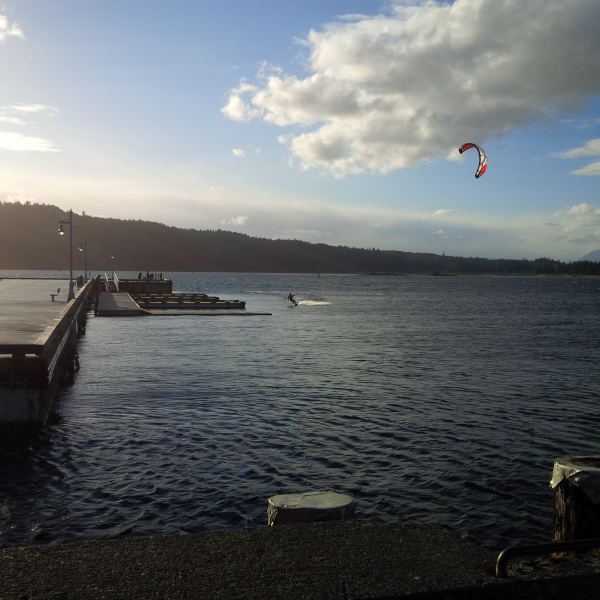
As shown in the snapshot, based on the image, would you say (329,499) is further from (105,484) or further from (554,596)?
(105,484)

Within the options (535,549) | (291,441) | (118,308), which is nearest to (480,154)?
(291,441)

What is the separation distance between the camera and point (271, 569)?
20.0 feet

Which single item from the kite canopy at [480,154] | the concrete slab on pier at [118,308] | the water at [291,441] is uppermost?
the kite canopy at [480,154]

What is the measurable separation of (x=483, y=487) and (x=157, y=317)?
3945 cm

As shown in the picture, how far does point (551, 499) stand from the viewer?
36.9 feet

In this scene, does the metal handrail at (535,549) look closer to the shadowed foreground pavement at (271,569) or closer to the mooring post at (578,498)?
the shadowed foreground pavement at (271,569)

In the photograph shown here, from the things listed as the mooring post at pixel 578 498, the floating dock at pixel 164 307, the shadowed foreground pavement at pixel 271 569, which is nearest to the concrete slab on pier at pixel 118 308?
the floating dock at pixel 164 307

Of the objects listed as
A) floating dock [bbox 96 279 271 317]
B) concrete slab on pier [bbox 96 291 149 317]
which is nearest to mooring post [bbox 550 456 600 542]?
floating dock [bbox 96 279 271 317]

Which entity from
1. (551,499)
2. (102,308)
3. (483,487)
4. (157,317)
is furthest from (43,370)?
(102,308)

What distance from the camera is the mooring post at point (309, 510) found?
24.9 feet

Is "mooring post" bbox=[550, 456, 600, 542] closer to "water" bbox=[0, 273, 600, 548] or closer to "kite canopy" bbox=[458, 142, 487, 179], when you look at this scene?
"water" bbox=[0, 273, 600, 548]

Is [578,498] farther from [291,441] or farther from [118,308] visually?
[118,308]

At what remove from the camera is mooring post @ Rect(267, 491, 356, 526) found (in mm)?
7602

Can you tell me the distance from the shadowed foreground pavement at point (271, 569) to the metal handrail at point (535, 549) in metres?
0.13
